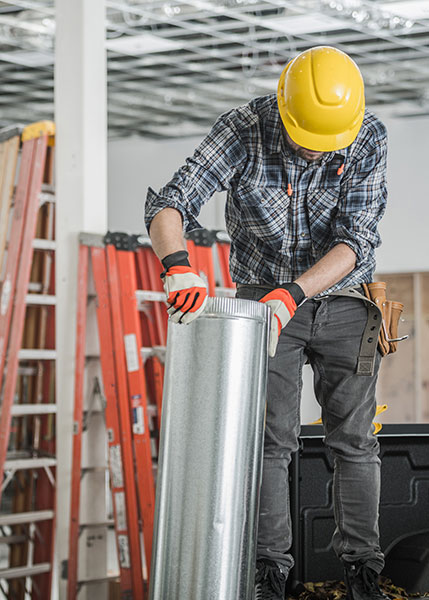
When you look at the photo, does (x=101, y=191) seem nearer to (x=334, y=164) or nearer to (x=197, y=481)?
(x=334, y=164)

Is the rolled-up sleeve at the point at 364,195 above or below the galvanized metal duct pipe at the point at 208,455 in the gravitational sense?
above

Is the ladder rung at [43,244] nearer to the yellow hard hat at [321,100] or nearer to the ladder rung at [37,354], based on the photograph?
the ladder rung at [37,354]

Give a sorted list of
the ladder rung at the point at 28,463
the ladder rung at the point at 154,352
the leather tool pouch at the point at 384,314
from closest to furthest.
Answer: the leather tool pouch at the point at 384,314 → the ladder rung at the point at 28,463 → the ladder rung at the point at 154,352

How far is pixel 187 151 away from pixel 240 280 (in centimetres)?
615

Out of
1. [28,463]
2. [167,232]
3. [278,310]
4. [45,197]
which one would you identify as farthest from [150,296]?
[278,310]

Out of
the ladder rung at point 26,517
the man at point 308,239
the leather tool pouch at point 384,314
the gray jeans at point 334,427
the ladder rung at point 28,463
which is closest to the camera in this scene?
the man at point 308,239

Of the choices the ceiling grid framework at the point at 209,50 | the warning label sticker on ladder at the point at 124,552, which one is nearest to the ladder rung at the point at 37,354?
the warning label sticker on ladder at the point at 124,552

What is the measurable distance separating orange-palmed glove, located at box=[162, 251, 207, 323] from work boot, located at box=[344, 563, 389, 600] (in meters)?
0.88

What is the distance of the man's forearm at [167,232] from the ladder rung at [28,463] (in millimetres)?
1969

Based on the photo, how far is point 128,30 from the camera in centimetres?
647

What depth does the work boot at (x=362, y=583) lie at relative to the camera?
7.22 ft

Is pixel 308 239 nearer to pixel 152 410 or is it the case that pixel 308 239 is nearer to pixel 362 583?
pixel 362 583

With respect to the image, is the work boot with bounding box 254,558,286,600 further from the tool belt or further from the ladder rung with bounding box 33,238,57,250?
the ladder rung with bounding box 33,238,57,250

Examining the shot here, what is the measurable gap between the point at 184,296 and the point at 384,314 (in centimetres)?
77
